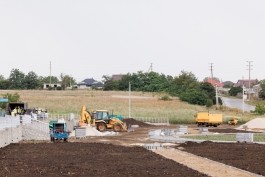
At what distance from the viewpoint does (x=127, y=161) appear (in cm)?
2267

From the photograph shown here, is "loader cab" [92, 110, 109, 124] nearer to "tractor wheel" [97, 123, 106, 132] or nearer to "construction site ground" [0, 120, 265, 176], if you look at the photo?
"tractor wheel" [97, 123, 106, 132]

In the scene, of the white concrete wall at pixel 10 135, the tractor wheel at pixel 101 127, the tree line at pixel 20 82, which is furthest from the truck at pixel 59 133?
the tree line at pixel 20 82

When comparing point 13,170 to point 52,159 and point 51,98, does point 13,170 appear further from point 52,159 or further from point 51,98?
point 51,98

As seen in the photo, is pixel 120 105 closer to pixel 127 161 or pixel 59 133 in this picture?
pixel 59 133

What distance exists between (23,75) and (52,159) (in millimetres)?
105291

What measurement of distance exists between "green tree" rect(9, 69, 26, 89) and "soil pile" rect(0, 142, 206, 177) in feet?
304

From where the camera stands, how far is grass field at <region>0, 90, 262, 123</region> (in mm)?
81631

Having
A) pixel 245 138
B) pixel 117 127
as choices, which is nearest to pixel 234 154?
pixel 245 138


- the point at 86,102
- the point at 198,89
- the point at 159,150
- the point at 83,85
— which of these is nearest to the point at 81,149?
the point at 159,150

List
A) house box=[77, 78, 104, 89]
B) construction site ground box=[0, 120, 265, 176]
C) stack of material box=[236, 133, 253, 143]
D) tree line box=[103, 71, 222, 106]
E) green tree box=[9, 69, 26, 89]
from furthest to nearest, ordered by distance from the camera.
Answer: house box=[77, 78, 104, 89]
green tree box=[9, 69, 26, 89]
tree line box=[103, 71, 222, 106]
stack of material box=[236, 133, 253, 143]
construction site ground box=[0, 120, 265, 176]

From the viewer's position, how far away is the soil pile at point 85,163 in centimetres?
1852

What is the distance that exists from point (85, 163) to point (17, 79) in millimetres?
104234

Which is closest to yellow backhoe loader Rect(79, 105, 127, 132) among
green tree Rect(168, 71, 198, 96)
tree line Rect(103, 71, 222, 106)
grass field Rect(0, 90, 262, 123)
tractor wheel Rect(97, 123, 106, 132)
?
tractor wheel Rect(97, 123, 106, 132)

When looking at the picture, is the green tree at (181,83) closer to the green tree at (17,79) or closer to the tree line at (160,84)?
the tree line at (160,84)
